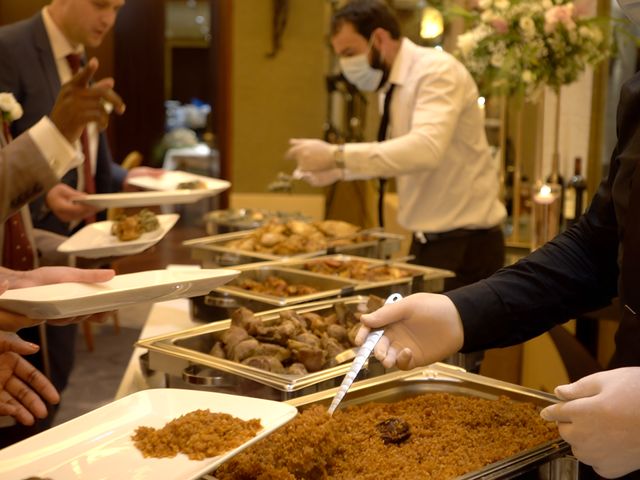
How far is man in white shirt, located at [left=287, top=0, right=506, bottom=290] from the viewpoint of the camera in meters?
3.05

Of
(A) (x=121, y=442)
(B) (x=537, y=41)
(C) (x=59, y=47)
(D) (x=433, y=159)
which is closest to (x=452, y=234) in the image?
(D) (x=433, y=159)

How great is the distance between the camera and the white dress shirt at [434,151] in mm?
3000

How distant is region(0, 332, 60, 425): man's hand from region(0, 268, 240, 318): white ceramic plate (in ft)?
0.69

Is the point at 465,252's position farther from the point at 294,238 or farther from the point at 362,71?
the point at 362,71

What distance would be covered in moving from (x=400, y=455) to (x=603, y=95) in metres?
3.24

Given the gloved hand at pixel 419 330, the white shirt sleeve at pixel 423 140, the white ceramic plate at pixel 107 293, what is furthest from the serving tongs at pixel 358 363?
the white shirt sleeve at pixel 423 140

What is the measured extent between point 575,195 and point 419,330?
8.74 feet

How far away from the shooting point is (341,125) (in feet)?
20.7

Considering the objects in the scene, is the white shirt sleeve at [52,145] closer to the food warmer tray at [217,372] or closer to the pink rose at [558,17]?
the food warmer tray at [217,372]

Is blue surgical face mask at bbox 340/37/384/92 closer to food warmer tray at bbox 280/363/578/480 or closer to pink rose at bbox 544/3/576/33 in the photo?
pink rose at bbox 544/3/576/33

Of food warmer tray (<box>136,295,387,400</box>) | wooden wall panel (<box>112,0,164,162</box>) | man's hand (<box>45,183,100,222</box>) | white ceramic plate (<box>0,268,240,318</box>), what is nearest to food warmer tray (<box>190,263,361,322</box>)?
food warmer tray (<box>136,295,387,400</box>)

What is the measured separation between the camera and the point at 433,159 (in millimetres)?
3010

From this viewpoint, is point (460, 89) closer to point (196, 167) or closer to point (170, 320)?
point (170, 320)

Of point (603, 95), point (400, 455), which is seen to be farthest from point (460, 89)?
point (400, 455)
